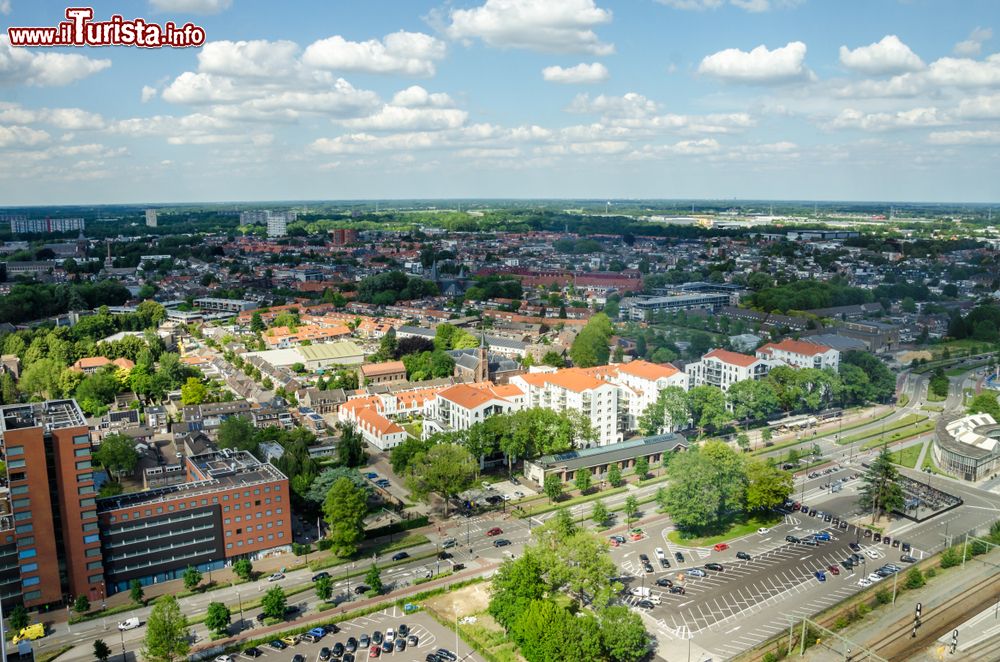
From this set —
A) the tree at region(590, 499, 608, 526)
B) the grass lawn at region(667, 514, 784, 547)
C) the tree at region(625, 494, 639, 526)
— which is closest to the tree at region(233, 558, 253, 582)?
the tree at region(590, 499, 608, 526)

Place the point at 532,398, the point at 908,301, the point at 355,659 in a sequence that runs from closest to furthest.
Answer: the point at 355,659, the point at 532,398, the point at 908,301

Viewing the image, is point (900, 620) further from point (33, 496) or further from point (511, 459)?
point (33, 496)

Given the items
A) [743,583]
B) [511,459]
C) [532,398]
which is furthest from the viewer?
[532,398]

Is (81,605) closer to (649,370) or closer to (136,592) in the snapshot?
(136,592)

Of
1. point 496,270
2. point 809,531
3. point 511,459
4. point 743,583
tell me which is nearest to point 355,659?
point 743,583

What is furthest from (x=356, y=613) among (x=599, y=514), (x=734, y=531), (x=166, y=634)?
(x=734, y=531)

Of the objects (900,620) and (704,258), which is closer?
(900,620)
